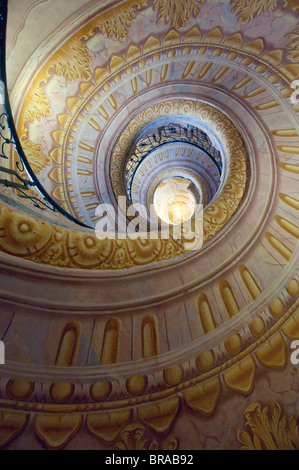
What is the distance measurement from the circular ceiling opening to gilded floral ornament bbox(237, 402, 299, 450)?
10.1 m

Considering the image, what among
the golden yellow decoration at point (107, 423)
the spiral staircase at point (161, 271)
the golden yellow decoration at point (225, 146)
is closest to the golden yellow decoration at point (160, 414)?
the spiral staircase at point (161, 271)

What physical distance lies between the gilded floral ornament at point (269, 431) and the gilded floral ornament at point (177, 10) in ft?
17.7

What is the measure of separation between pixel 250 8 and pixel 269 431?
5260 mm

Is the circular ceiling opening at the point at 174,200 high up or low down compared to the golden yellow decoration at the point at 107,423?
up

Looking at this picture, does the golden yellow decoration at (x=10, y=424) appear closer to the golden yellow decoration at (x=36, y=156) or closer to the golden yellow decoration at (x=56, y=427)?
the golden yellow decoration at (x=56, y=427)

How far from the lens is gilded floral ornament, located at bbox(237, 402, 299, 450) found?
1.63 meters

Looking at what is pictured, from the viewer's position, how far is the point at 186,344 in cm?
218

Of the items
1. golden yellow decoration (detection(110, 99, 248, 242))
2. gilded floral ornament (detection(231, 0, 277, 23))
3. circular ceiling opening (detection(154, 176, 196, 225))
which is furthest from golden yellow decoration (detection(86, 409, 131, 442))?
circular ceiling opening (detection(154, 176, 196, 225))

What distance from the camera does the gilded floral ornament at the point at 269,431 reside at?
163cm

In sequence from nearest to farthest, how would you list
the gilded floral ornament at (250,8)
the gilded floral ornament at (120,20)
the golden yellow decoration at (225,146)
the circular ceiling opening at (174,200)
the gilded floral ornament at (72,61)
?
the golden yellow decoration at (225,146) < the gilded floral ornament at (250,8) < the gilded floral ornament at (120,20) < the gilded floral ornament at (72,61) < the circular ceiling opening at (174,200)

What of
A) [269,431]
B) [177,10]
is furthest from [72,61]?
[269,431]

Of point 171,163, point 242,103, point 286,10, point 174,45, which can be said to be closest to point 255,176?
point 242,103

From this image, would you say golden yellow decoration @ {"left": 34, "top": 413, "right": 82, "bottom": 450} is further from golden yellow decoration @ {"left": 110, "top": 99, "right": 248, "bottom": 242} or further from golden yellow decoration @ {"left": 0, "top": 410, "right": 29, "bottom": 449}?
golden yellow decoration @ {"left": 110, "top": 99, "right": 248, "bottom": 242}

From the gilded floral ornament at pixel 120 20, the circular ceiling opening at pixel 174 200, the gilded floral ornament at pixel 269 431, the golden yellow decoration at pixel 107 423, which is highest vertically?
the circular ceiling opening at pixel 174 200
